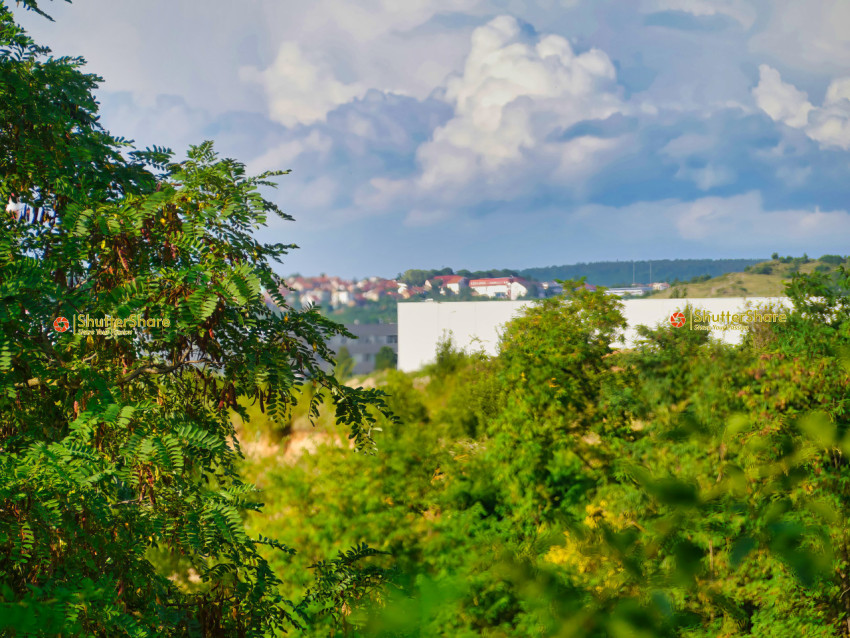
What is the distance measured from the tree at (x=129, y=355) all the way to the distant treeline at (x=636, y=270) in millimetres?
11029

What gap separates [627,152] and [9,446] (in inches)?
2987

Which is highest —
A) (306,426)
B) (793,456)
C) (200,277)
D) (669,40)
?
(669,40)

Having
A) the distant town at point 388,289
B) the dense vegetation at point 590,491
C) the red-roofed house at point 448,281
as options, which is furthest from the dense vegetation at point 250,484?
the red-roofed house at point 448,281

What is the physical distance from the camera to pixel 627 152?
7150 cm

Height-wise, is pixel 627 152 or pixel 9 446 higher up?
pixel 627 152

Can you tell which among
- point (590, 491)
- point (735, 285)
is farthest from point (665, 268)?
point (590, 491)

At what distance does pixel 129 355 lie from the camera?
2865 mm

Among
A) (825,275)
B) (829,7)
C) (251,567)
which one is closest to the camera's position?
(251,567)

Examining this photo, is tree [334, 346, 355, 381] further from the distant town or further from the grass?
the grass

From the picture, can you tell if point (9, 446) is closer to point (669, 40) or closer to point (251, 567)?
point (251, 567)

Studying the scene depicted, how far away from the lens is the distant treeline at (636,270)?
51.3 feet

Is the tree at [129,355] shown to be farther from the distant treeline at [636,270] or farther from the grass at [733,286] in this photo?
the grass at [733,286]

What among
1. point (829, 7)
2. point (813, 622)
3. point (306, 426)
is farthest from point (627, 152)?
point (813, 622)

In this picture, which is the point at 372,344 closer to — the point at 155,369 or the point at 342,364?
the point at 342,364
